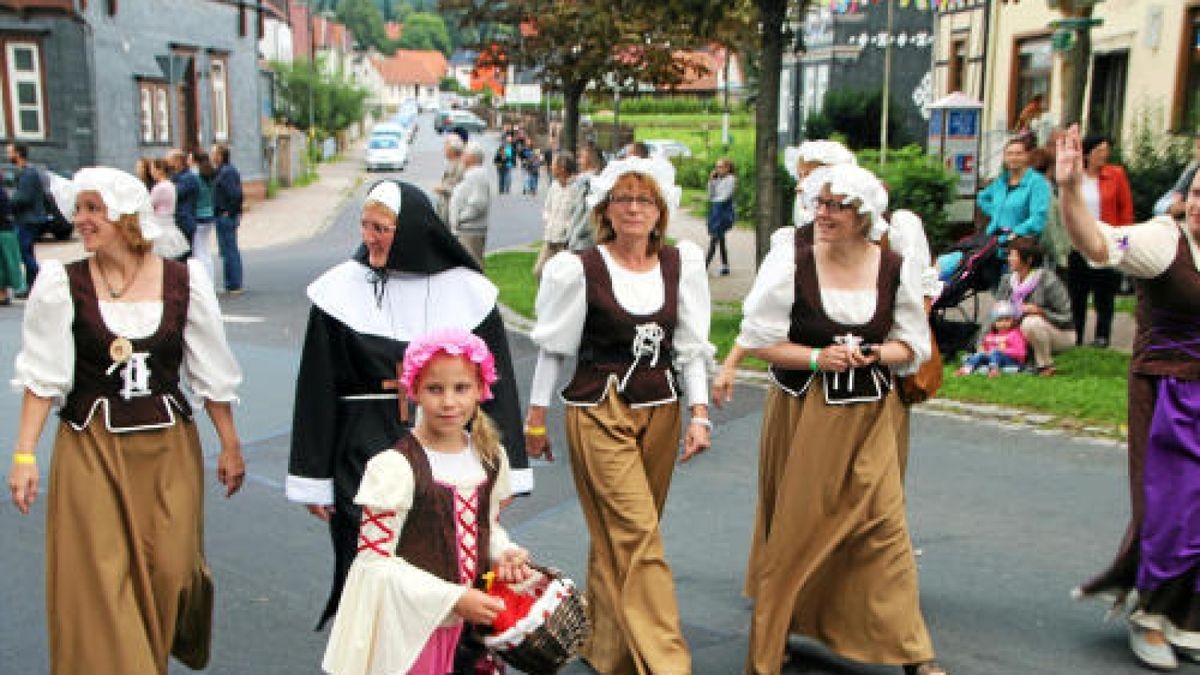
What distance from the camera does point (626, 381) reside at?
14.7ft

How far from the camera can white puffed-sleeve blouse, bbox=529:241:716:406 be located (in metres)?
4.50

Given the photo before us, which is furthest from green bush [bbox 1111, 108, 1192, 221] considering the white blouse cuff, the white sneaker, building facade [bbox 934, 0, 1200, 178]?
the white blouse cuff

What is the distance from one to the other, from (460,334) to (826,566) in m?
1.90

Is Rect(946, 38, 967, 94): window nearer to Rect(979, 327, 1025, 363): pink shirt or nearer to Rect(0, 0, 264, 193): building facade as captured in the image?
Rect(0, 0, 264, 193): building facade

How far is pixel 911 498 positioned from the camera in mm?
6918

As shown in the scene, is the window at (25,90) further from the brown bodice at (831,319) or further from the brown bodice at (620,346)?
the brown bodice at (831,319)

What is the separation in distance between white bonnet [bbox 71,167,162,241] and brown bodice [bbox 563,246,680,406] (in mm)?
1580

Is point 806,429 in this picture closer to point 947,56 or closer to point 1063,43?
point 1063,43

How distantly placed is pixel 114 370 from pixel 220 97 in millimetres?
30881

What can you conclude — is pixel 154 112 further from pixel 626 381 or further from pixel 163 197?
pixel 626 381

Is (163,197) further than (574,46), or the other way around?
(574,46)

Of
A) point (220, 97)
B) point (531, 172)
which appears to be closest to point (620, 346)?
point (220, 97)

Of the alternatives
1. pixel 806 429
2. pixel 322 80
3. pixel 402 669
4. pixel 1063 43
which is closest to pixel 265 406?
pixel 806 429

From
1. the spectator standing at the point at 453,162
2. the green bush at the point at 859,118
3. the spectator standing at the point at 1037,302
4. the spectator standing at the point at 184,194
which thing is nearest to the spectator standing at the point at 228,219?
the spectator standing at the point at 184,194
